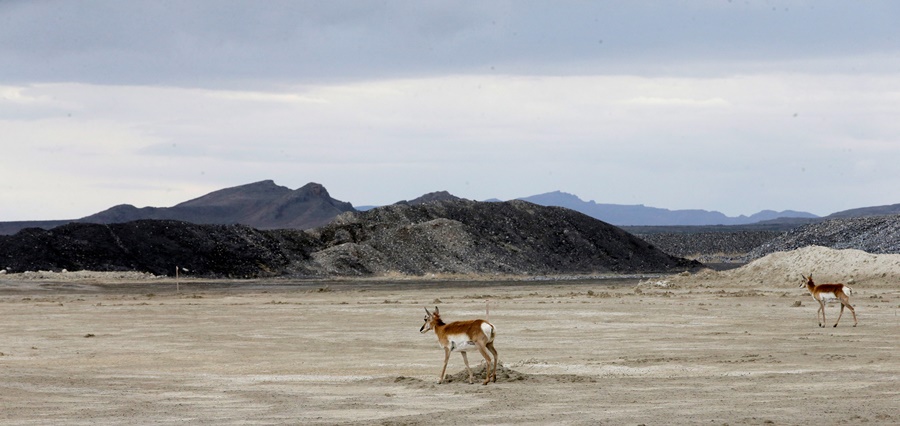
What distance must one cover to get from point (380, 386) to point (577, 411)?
482cm

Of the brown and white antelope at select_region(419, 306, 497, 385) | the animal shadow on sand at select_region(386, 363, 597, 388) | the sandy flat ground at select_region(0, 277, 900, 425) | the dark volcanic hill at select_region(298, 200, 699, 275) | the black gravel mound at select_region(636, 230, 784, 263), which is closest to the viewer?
the sandy flat ground at select_region(0, 277, 900, 425)

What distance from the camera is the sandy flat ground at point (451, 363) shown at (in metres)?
16.8

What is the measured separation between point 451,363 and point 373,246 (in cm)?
6513

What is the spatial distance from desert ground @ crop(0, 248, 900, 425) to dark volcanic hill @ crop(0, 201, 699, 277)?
31703 mm

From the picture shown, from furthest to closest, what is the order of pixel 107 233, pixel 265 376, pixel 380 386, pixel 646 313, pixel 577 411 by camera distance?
pixel 107 233 → pixel 646 313 → pixel 265 376 → pixel 380 386 → pixel 577 411

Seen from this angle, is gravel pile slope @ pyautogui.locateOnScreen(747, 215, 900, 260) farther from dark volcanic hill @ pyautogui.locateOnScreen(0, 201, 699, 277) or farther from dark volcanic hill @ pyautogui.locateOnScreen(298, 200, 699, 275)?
dark volcanic hill @ pyautogui.locateOnScreen(298, 200, 699, 275)

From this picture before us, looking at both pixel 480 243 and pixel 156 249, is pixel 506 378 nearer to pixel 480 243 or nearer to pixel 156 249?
pixel 156 249

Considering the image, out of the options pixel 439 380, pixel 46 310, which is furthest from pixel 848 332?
pixel 46 310

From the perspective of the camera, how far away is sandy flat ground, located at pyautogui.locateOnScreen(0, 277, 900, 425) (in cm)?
1675

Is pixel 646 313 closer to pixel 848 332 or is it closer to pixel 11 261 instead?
pixel 848 332

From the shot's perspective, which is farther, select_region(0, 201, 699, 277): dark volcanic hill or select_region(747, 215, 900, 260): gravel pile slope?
select_region(747, 215, 900, 260): gravel pile slope

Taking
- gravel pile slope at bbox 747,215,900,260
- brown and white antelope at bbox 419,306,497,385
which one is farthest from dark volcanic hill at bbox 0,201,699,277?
brown and white antelope at bbox 419,306,497,385

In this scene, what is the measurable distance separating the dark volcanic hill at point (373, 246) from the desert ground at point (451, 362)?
31.7m

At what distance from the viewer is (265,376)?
22.5 m
